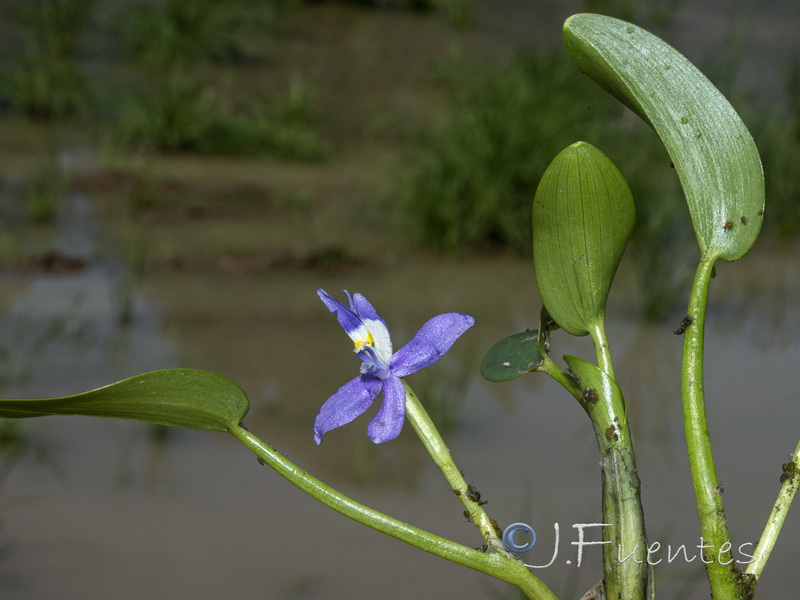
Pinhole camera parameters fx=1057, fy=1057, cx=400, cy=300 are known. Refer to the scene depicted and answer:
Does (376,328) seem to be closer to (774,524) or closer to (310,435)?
(774,524)

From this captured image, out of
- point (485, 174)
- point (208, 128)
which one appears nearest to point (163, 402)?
point (485, 174)

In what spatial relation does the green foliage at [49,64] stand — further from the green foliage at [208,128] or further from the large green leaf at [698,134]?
the large green leaf at [698,134]

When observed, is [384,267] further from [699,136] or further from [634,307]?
[699,136]

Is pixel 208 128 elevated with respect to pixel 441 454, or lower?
lower

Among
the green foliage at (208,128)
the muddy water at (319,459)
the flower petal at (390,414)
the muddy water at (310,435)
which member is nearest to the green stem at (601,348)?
the flower petal at (390,414)

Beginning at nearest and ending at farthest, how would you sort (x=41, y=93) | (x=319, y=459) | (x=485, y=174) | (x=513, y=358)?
(x=513, y=358), (x=319, y=459), (x=485, y=174), (x=41, y=93)
